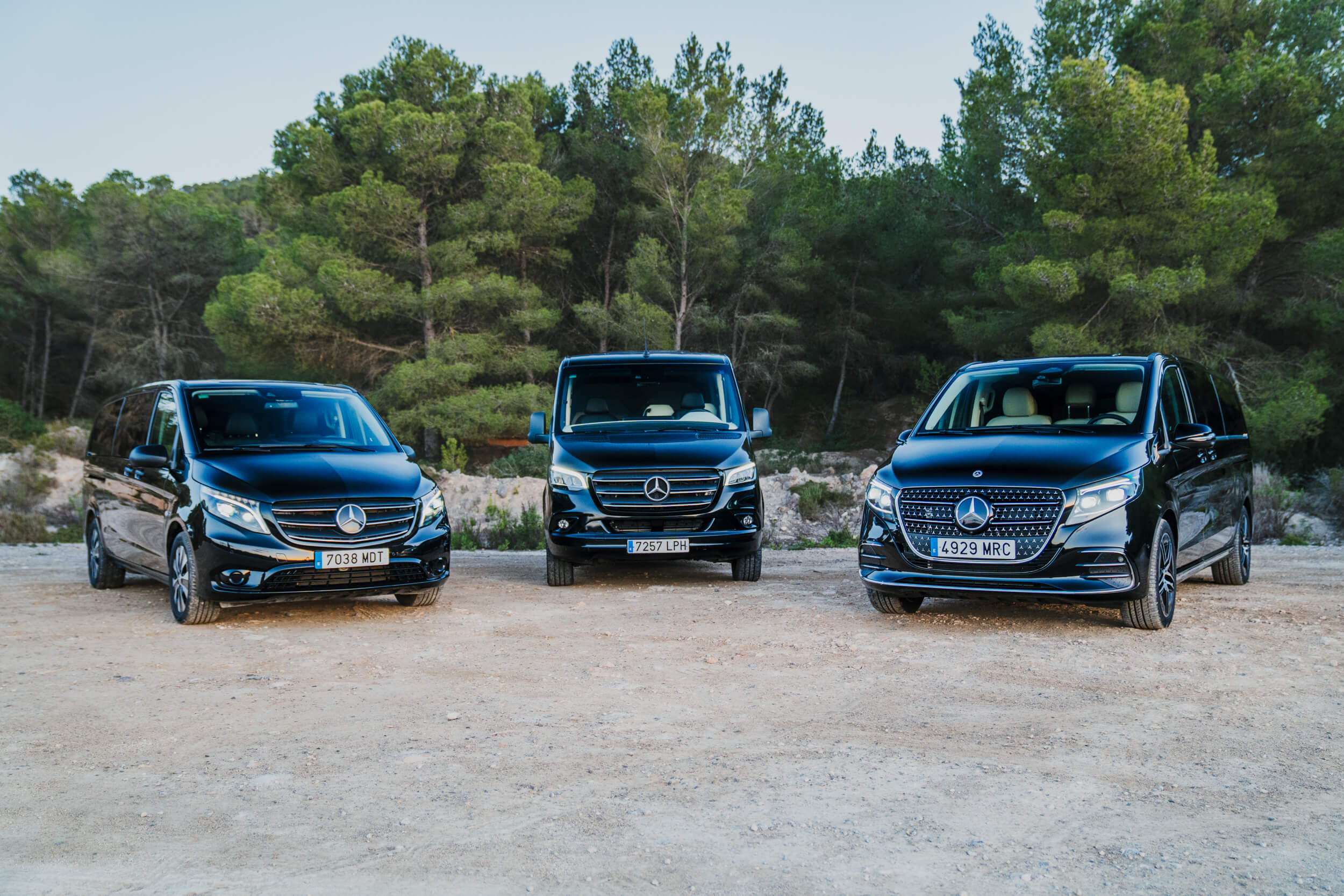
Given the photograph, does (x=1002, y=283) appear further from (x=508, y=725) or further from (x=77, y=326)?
(x=77, y=326)

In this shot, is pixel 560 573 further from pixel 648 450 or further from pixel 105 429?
pixel 105 429

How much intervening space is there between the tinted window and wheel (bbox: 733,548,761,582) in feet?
13.4

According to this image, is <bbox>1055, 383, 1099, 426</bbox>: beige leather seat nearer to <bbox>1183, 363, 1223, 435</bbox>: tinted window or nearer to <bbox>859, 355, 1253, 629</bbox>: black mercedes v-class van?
<bbox>859, 355, 1253, 629</bbox>: black mercedes v-class van

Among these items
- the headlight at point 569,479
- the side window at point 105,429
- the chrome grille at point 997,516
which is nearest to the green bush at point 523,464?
the side window at point 105,429

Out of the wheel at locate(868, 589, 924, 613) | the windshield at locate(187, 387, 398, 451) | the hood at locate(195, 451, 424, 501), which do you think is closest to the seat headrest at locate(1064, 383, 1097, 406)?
the wheel at locate(868, 589, 924, 613)

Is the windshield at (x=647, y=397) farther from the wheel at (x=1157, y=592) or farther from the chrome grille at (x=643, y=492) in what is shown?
the wheel at (x=1157, y=592)

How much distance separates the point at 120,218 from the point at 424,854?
1958 inches

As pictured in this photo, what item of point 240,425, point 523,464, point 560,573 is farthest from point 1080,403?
point 523,464

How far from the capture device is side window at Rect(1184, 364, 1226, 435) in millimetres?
9266

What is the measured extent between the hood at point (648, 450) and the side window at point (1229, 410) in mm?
4366

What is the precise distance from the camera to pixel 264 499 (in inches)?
314

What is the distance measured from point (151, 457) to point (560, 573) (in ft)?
12.3

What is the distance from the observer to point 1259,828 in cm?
386

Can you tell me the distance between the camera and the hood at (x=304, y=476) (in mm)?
8062
